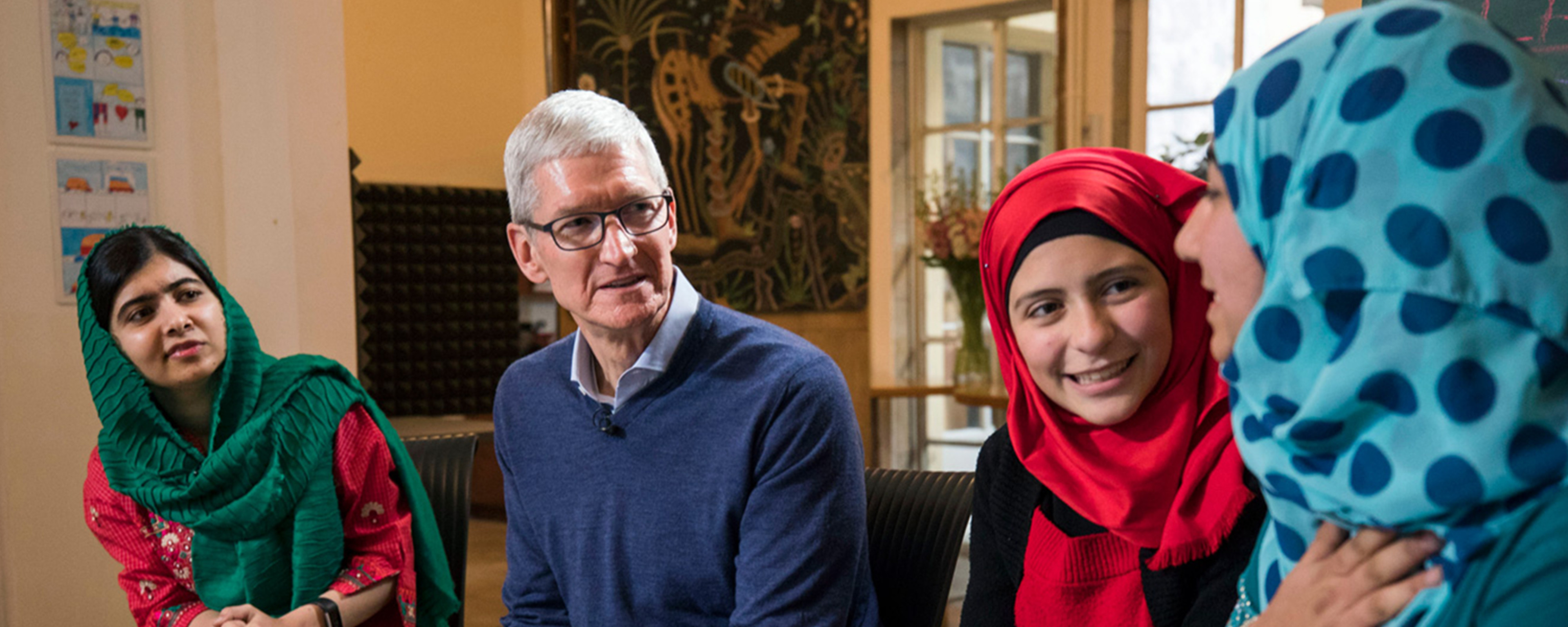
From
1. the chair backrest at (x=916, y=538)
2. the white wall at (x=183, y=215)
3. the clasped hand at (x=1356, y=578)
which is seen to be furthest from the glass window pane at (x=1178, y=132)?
the clasped hand at (x=1356, y=578)

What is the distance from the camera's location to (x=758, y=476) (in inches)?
60.5

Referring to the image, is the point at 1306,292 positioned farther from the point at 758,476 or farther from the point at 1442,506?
the point at 758,476

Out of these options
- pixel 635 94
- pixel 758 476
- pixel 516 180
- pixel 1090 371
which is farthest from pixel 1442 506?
pixel 635 94

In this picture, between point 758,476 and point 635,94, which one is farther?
point 635,94

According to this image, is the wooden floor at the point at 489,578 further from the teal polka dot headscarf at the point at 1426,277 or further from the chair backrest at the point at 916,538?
the teal polka dot headscarf at the point at 1426,277

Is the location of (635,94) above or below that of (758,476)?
above

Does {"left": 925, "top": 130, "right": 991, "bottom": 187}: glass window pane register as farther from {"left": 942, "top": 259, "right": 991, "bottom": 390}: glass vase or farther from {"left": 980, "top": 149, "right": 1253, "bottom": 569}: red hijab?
{"left": 980, "top": 149, "right": 1253, "bottom": 569}: red hijab

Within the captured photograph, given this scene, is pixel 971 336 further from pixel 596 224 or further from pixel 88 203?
pixel 596 224

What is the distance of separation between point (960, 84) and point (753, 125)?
1.30 metres

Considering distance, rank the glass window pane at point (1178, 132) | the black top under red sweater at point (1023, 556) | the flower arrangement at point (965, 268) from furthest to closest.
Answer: the glass window pane at point (1178, 132), the flower arrangement at point (965, 268), the black top under red sweater at point (1023, 556)

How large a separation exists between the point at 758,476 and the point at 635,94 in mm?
3780

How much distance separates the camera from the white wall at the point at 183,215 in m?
3.00

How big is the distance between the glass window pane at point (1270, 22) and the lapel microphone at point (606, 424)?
405 centimetres

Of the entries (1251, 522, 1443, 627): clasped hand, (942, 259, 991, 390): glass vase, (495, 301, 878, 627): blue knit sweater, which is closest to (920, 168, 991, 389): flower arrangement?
(942, 259, 991, 390): glass vase
